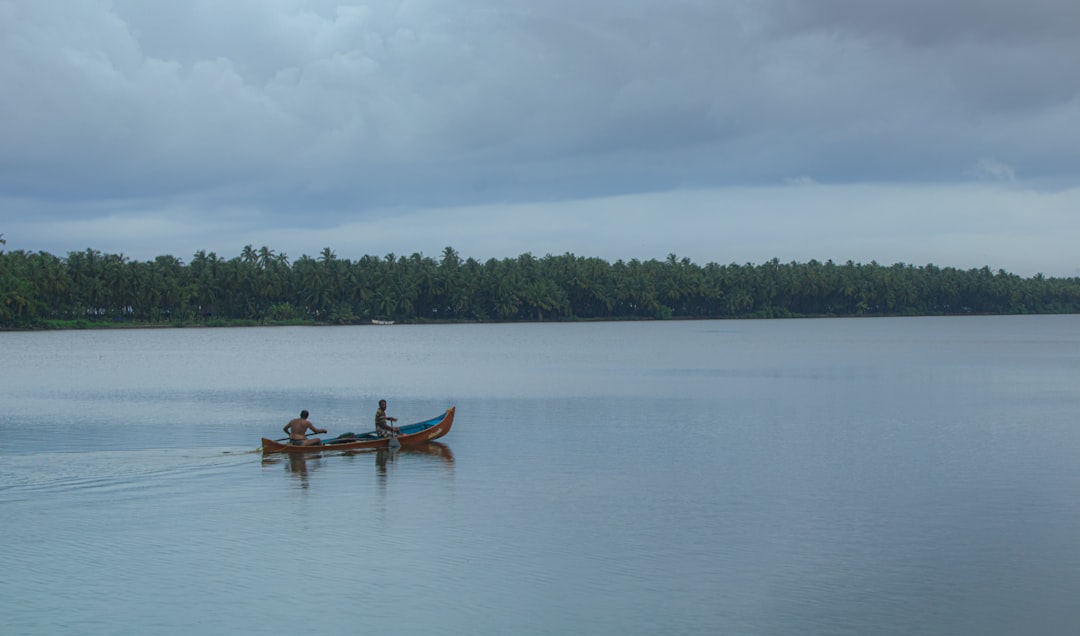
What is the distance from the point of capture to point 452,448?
39.2 m

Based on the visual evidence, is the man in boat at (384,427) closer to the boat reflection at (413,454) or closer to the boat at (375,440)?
the boat at (375,440)

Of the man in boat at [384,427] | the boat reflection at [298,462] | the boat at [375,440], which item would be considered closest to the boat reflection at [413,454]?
the boat at [375,440]

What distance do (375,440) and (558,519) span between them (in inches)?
489

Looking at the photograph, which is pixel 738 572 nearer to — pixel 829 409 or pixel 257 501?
pixel 257 501

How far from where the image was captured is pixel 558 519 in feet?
84.9

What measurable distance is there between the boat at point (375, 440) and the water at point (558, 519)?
1.20 ft

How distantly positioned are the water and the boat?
367 millimetres

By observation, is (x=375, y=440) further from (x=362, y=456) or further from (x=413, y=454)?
(x=413, y=454)

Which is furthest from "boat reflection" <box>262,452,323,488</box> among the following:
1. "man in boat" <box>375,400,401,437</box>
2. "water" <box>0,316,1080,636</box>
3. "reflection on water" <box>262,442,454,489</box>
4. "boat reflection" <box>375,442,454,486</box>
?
"man in boat" <box>375,400,401,437</box>

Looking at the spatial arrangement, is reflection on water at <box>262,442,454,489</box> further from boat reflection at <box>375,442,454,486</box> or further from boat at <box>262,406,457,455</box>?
boat at <box>262,406,457,455</box>

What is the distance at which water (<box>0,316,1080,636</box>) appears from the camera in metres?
18.7

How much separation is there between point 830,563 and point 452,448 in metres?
19.7

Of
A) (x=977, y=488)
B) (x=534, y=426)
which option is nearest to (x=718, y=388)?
(x=534, y=426)

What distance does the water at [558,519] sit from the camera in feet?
61.2
